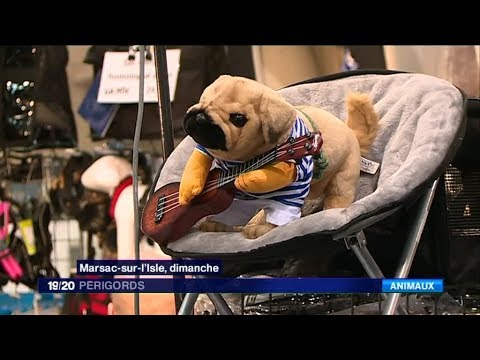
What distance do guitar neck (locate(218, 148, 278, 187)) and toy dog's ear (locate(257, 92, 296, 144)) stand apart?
18mm

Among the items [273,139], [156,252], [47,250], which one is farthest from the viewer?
[47,250]

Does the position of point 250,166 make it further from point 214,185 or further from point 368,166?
point 368,166

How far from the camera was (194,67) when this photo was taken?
1000mm

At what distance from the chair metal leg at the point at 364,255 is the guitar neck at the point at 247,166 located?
0.13m

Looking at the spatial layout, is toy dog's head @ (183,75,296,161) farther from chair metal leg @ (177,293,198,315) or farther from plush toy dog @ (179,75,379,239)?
chair metal leg @ (177,293,198,315)

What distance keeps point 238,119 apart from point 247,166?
6cm

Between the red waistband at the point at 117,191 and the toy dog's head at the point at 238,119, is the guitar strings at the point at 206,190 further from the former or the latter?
the red waistband at the point at 117,191

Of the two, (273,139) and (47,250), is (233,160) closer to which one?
(273,139)

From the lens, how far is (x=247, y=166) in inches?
32.8

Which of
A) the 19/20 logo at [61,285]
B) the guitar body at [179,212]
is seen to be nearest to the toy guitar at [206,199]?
the guitar body at [179,212]

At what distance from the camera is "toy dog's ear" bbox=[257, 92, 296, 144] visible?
803 mm

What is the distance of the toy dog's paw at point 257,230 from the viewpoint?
2.74ft
